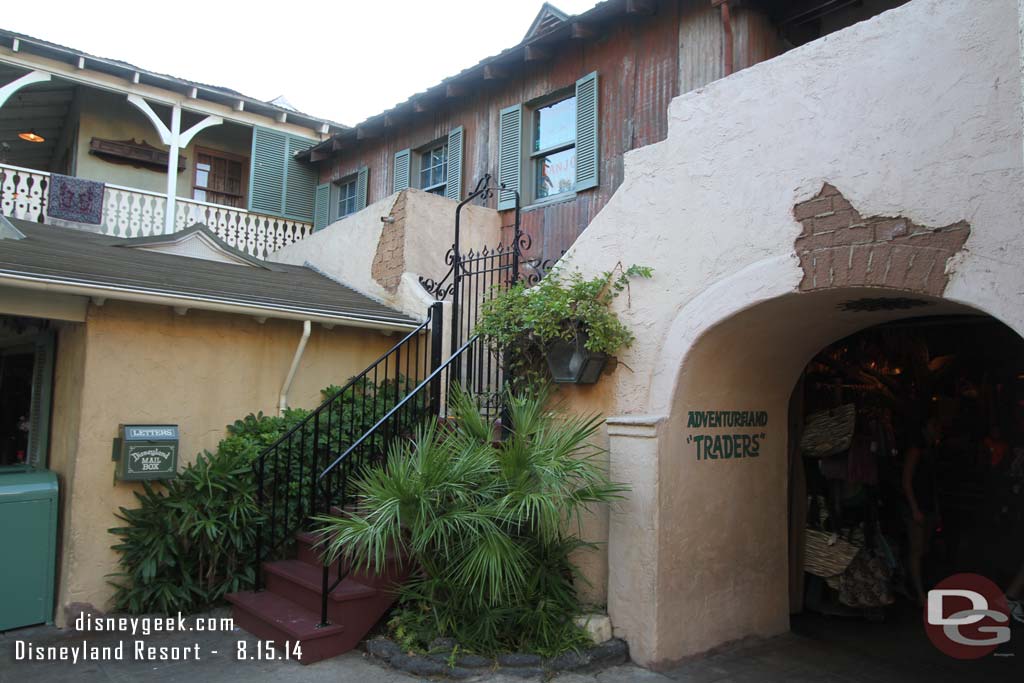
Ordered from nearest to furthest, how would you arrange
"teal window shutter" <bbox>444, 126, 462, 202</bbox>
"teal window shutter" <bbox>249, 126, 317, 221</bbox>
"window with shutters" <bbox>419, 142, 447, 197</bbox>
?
"teal window shutter" <bbox>444, 126, 462, 202</bbox>, "window with shutters" <bbox>419, 142, 447, 197</bbox>, "teal window shutter" <bbox>249, 126, 317, 221</bbox>

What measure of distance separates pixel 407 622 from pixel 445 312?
3.89 m

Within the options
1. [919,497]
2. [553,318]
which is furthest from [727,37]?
[919,497]

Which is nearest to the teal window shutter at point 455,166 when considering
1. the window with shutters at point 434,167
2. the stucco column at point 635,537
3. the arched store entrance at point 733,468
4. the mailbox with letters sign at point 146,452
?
the window with shutters at point 434,167

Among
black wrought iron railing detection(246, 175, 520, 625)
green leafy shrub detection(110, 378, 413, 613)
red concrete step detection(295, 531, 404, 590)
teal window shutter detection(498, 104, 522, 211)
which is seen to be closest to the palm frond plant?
red concrete step detection(295, 531, 404, 590)

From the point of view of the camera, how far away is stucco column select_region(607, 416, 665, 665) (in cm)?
493

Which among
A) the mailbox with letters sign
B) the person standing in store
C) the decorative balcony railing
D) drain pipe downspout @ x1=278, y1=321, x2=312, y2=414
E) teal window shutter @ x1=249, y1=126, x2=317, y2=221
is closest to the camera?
the mailbox with letters sign

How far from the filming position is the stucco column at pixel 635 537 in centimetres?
493

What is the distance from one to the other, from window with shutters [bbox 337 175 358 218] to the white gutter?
18.1 ft

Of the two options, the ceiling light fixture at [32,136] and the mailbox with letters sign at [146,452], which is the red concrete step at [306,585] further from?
the ceiling light fixture at [32,136]

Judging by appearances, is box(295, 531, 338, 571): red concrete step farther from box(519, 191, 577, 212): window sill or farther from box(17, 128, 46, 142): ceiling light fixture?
box(17, 128, 46, 142): ceiling light fixture

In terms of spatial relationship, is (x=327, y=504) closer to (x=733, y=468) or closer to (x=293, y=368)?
(x=293, y=368)

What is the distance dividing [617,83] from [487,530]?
592 cm

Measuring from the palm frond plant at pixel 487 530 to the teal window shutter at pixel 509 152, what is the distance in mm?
4732

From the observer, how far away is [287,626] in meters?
5.07
